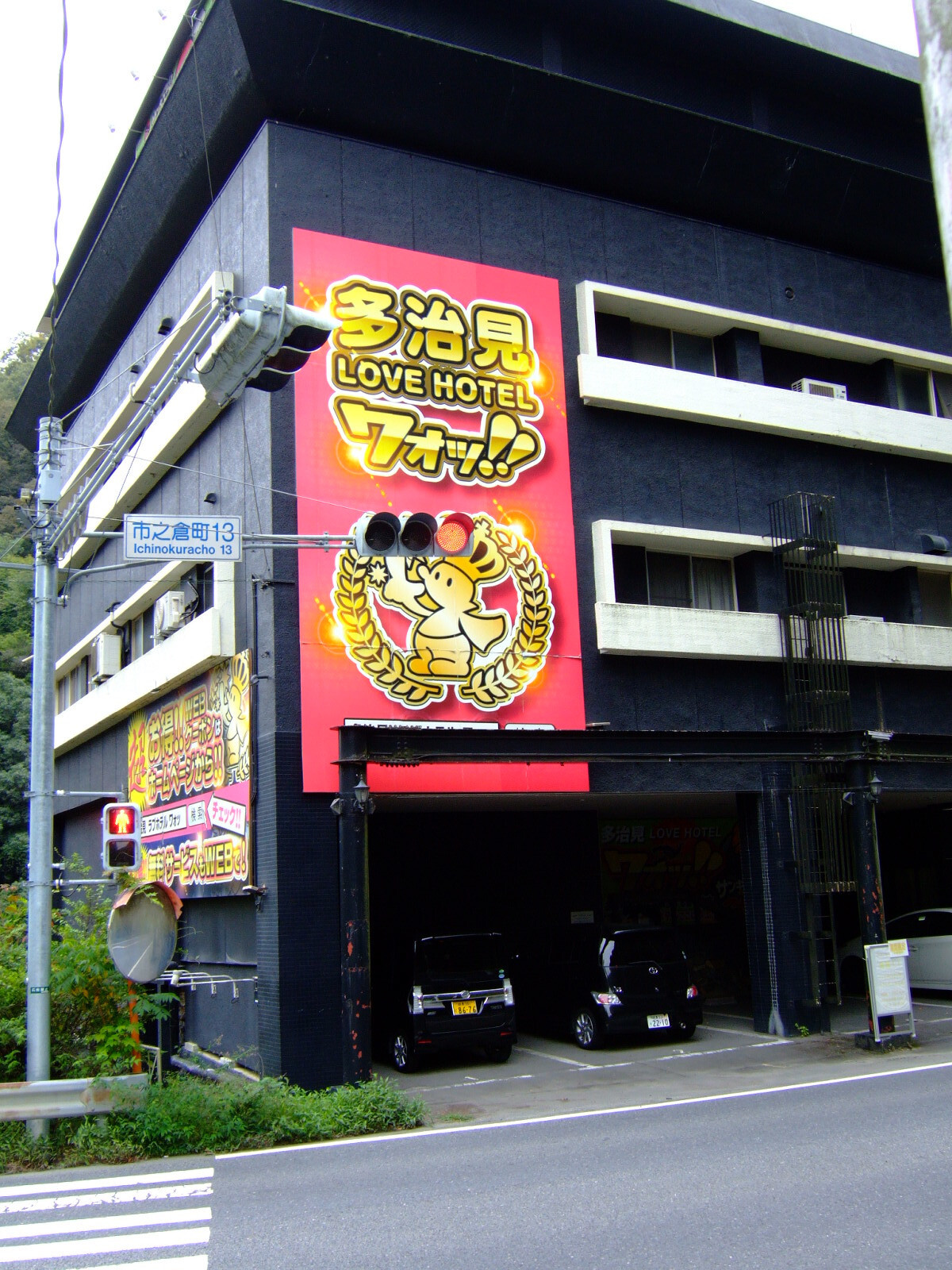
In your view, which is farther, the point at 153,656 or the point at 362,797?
the point at 153,656

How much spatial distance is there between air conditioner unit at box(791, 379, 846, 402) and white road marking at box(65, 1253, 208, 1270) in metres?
17.1

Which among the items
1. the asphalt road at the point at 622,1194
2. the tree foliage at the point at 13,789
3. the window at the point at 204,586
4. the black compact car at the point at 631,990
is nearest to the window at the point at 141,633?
the window at the point at 204,586

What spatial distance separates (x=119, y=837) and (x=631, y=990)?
8.15 metres

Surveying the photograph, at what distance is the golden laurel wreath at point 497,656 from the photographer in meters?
15.8

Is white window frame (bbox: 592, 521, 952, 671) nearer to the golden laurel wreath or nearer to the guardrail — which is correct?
the golden laurel wreath

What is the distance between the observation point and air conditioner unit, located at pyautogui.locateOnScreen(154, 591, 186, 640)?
18.7 metres

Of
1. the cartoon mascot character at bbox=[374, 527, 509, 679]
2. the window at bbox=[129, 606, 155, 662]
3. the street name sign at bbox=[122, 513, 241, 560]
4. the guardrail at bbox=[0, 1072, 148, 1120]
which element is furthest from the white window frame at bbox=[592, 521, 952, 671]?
the guardrail at bbox=[0, 1072, 148, 1120]

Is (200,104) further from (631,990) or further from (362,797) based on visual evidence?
(631,990)

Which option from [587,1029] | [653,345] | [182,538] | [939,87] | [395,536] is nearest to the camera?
[939,87]

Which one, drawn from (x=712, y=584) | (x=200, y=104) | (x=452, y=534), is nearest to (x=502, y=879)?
(x=712, y=584)

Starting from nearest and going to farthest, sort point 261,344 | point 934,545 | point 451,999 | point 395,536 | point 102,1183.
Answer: point 261,344 → point 102,1183 → point 395,536 → point 451,999 → point 934,545

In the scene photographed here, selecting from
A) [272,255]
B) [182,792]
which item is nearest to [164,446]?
[272,255]

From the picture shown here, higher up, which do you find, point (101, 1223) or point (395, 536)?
point (395, 536)

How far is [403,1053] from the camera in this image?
1616cm
